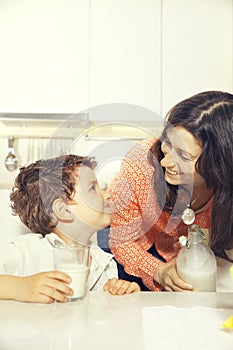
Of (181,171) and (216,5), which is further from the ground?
(216,5)

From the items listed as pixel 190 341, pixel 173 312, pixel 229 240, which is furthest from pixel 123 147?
pixel 190 341

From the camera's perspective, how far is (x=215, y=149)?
1084 mm

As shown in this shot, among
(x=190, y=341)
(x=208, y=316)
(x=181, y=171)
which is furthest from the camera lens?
(x=181, y=171)

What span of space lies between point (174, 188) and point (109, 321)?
582mm

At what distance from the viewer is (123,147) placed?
5.29ft

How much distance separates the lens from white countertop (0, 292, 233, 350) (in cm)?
56

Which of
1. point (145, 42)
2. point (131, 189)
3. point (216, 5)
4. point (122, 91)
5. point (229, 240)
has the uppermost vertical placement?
point (216, 5)

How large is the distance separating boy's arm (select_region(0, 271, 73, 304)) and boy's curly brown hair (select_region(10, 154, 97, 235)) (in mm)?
390

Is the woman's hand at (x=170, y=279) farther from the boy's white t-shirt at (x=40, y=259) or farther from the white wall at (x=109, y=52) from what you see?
the white wall at (x=109, y=52)

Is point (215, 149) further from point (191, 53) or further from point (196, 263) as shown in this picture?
point (191, 53)

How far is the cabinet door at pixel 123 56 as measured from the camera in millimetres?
1586

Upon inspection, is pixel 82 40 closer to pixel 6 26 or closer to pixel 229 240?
pixel 6 26

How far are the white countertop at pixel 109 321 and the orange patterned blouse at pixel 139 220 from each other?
30 cm

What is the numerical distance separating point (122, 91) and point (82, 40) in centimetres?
22
